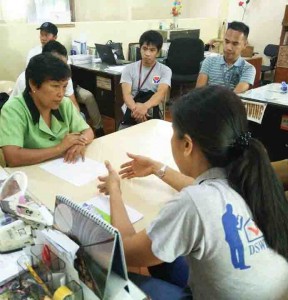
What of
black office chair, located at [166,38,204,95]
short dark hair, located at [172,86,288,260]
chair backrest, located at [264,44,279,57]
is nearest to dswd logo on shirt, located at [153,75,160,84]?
black office chair, located at [166,38,204,95]

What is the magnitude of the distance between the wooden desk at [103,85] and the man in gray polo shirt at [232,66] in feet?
3.50

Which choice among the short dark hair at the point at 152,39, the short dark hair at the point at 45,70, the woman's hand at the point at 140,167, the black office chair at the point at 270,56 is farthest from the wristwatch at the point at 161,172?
the black office chair at the point at 270,56

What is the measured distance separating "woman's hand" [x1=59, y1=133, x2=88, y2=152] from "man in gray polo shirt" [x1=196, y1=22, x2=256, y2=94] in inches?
51.4

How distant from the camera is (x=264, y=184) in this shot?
2.55ft

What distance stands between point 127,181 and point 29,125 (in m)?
0.59

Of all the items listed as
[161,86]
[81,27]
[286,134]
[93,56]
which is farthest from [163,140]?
[81,27]

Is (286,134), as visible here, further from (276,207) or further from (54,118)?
(276,207)

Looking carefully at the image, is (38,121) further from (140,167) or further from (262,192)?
(262,192)

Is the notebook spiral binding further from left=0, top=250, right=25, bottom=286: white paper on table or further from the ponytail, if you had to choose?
the ponytail

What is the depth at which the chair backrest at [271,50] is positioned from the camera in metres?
5.29

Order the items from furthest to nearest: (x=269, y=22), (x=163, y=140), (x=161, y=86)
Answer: (x=269, y=22) → (x=161, y=86) → (x=163, y=140)

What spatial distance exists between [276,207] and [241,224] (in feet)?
0.34

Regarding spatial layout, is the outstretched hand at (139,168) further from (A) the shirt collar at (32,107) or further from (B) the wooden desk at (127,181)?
(A) the shirt collar at (32,107)

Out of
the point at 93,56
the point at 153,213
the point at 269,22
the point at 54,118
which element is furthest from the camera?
the point at 269,22
